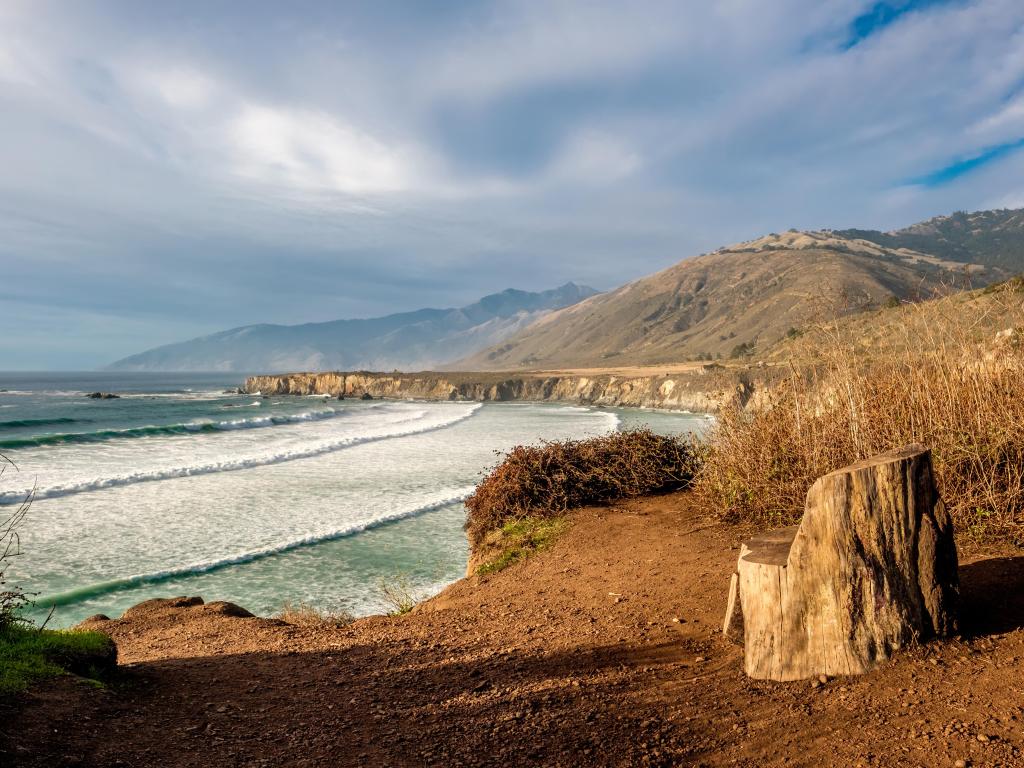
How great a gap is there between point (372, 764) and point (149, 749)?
1.38m

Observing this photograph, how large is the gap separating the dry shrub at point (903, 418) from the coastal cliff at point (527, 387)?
131 ft

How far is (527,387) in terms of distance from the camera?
72500 mm

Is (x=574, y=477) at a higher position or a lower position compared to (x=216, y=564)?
higher

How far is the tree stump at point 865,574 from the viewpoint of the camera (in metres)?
3.92

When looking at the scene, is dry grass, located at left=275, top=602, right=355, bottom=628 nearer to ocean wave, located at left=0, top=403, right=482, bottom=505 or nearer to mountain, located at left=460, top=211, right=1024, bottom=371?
ocean wave, located at left=0, top=403, right=482, bottom=505

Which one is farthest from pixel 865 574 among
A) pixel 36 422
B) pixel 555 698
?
pixel 36 422

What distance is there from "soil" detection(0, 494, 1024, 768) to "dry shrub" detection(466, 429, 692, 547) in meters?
3.15

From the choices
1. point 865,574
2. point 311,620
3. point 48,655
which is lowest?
point 311,620

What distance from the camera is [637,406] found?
58000 millimetres

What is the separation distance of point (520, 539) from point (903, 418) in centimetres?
512

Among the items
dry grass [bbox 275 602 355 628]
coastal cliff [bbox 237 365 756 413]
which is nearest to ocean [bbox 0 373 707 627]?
dry grass [bbox 275 602 355 628]

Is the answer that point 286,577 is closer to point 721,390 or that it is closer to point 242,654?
point 242,654

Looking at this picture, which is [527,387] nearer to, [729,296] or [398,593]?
[398,593]

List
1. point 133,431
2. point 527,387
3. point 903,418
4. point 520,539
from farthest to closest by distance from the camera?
point 527,387, point 133,431, point 520,539, point 903,418
